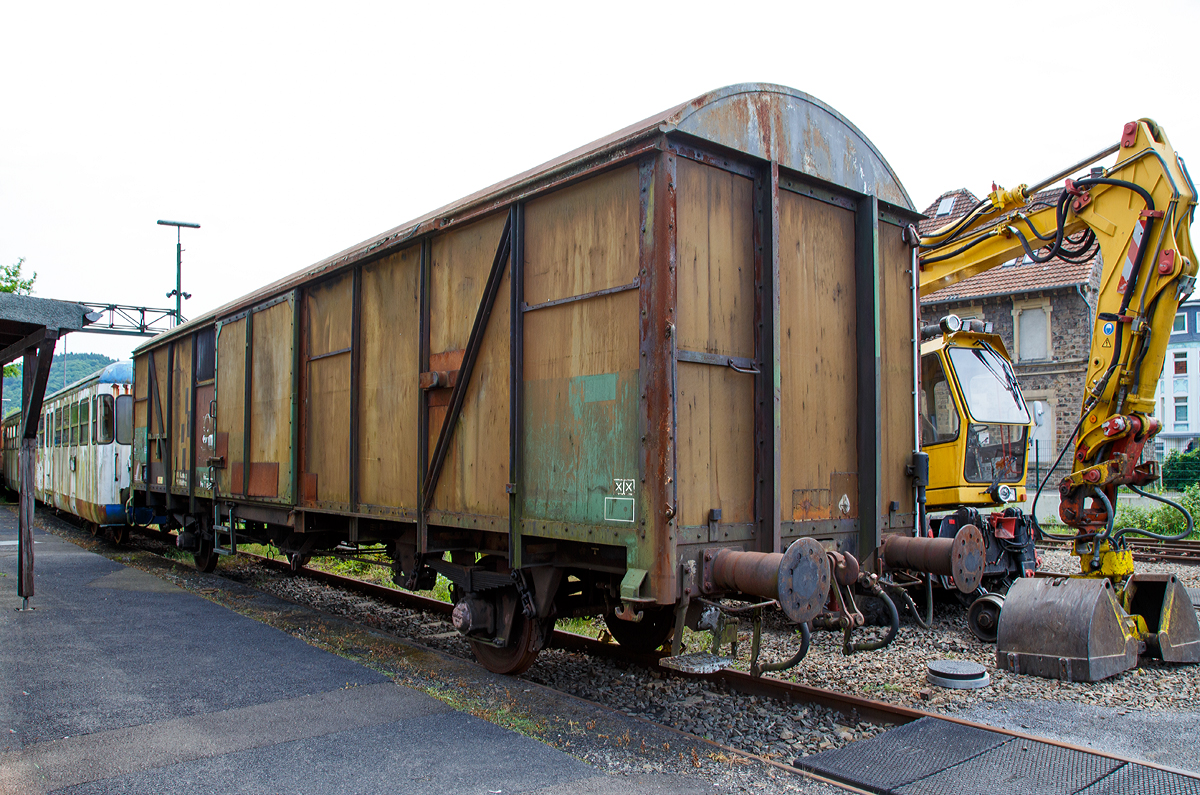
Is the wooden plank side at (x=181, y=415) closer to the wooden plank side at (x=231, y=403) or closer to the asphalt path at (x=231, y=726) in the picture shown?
the wooden plank side at (x=231, y=403)

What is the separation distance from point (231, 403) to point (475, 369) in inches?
209

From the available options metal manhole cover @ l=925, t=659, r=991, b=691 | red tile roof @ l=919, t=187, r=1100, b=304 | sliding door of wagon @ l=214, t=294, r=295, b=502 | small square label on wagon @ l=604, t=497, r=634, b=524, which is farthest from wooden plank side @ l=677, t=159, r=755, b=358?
red tile roof @ l=919, t=187, r=1100, b=304

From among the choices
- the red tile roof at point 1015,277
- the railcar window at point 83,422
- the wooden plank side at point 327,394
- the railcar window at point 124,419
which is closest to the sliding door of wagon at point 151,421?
the railcar window at point 124,419

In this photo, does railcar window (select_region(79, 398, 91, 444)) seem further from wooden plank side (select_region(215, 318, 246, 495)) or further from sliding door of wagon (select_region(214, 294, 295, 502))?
sliding door of wagon (select_region(214, 294, 295, 502))

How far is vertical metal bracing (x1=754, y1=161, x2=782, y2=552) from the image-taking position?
479cm

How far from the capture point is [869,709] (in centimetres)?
497

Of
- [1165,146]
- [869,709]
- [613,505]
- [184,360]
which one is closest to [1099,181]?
[1165,146]

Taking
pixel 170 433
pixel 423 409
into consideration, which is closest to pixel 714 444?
pixel 423 409

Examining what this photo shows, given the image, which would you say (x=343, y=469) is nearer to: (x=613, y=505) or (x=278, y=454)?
(x=278, y=454)

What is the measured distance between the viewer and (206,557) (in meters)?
11.7

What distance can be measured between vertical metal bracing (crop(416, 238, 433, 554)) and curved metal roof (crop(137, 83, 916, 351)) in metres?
0.26

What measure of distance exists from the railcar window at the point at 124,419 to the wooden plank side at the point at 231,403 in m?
5.03

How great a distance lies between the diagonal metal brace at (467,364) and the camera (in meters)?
5.50

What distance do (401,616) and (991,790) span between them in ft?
19.8
